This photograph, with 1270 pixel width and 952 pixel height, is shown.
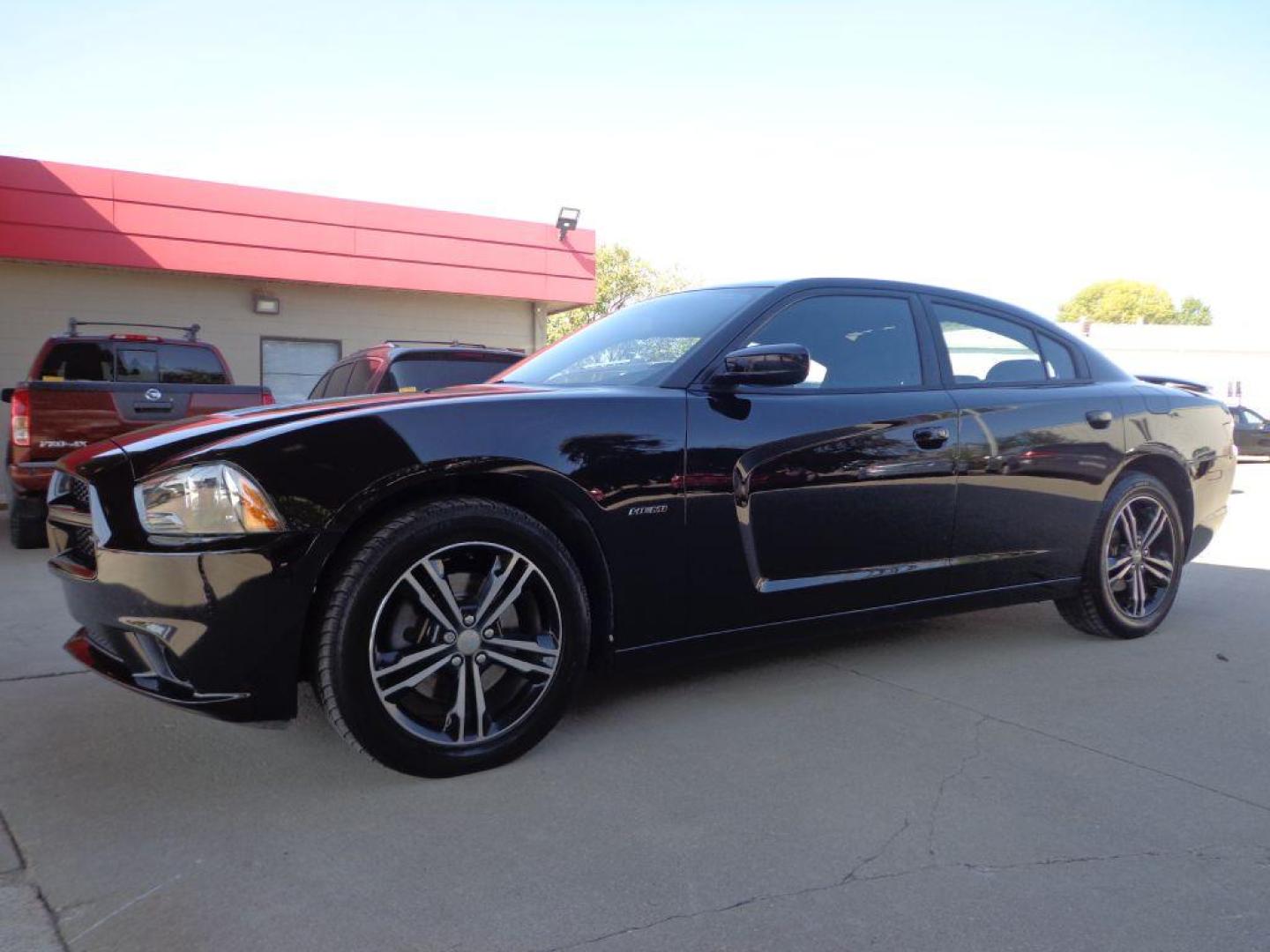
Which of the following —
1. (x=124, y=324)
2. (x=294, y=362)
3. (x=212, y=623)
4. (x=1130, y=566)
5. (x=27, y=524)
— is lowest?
(x=27, y=524)

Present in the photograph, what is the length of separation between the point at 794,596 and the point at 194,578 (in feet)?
6.57

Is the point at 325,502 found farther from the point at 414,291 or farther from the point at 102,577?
the point at 414,291

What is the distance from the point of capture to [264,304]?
13.8m

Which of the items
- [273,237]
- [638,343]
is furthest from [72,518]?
[273,237]

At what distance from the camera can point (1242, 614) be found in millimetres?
5473

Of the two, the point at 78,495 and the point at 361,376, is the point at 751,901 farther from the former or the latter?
the point at 361,376

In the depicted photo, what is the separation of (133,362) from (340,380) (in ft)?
6.29

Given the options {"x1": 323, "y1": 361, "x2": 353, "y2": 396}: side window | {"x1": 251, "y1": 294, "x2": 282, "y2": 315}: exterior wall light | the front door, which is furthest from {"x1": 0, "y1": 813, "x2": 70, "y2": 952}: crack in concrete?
{"x1": 251, "y1": 294, "x2": 282, "y2": 315}: exterior wall light

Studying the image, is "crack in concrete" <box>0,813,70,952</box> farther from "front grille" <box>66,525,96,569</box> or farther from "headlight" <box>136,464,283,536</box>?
"headlight" <box>136,464,283,536</box>

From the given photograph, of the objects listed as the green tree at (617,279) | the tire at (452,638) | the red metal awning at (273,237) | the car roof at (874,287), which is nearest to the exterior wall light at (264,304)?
the red metal awning at (273,237)

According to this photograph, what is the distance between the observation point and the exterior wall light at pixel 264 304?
1379 centimetres

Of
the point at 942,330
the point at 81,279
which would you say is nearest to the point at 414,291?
the point at 81,279

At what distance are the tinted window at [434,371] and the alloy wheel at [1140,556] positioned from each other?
14.0 ft

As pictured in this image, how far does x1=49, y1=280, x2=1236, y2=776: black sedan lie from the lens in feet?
8.70
